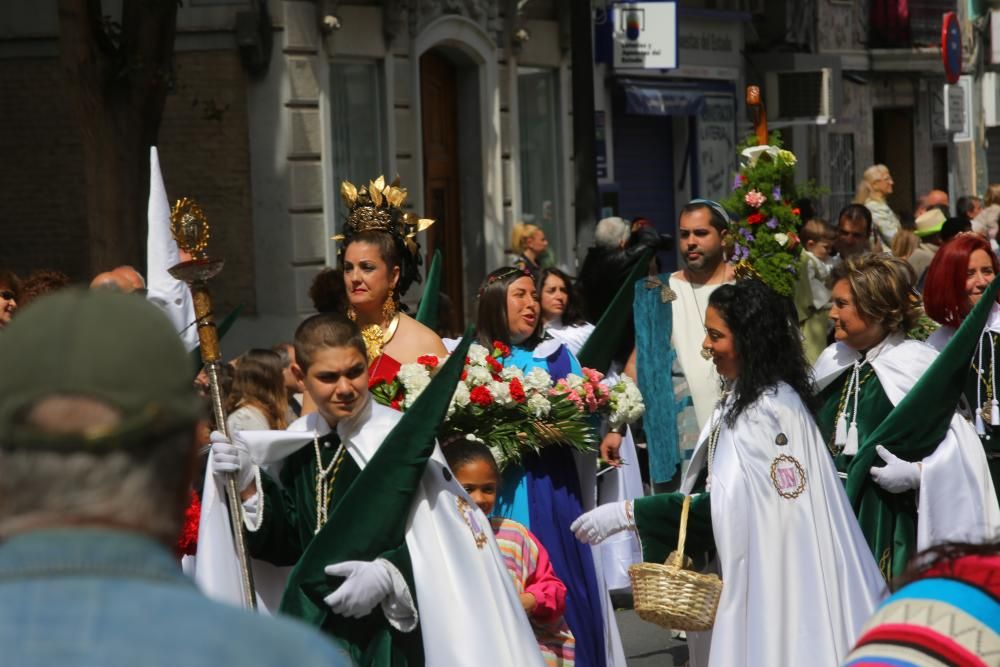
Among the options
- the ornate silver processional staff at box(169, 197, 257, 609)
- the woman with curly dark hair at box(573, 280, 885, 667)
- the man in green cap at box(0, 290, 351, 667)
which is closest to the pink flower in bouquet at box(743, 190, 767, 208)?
the woman with curly dark hair at box(573, 280, 885, 667)

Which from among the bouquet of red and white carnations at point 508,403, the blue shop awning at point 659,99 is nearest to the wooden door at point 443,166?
the blue shop awning at point 659,99

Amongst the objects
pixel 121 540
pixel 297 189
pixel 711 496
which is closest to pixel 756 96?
pixel 297 189

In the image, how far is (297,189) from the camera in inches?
639

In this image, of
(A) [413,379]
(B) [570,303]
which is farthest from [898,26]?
(A) [413,379]

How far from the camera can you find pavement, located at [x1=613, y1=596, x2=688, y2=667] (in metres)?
8.24

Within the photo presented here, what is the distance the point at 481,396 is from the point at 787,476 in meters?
1.17

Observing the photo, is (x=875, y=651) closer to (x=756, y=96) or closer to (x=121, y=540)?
(x=121, y=540)

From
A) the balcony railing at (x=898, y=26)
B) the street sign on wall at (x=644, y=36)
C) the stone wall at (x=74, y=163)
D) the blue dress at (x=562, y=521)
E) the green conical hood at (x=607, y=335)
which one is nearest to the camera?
the blue dress at (x=562, y=521)

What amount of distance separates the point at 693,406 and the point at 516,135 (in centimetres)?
1157

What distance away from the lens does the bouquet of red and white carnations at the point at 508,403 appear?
19.9 feet

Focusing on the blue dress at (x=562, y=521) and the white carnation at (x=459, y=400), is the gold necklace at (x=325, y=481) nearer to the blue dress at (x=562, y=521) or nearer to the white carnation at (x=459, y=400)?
the white carnation at (x=459, y=400)

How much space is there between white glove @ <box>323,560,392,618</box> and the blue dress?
1.66 meters

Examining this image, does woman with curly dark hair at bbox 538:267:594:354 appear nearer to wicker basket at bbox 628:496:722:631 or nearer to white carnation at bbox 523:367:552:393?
white carnation at bbox 523:367:552:393

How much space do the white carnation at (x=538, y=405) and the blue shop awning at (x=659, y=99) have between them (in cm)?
1707
